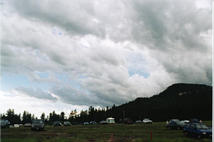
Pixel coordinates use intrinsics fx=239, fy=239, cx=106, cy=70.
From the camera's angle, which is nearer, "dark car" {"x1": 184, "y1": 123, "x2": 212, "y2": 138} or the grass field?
the grass field

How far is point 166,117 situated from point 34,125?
113456mm

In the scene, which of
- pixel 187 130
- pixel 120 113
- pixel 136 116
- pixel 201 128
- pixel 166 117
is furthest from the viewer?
pixel 120 113

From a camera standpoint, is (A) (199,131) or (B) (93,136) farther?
(B) (93,136)

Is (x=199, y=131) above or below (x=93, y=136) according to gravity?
above

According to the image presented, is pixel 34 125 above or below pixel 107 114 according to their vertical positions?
above

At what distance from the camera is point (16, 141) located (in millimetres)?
22969

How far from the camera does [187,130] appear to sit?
31984 millimetres

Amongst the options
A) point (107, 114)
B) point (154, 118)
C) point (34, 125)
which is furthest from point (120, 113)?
point (34, 125)

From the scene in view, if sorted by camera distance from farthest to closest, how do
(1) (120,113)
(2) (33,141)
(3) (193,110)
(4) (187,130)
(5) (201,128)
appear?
(1) (120,113)
(3) (193,110)
(4) (187,130)
(5) (201,128)
(2) (33,141)

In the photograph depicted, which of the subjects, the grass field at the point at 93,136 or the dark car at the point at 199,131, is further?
the dark car at the point at 199,131

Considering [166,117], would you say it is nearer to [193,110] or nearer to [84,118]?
[193,110]

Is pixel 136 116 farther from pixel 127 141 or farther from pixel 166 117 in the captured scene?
pixel 127 141

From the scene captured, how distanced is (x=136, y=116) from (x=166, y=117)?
2444 centimetres

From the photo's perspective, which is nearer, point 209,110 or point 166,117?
point 209,110
